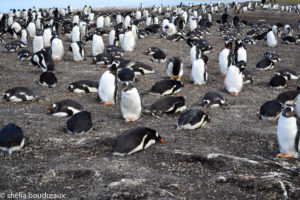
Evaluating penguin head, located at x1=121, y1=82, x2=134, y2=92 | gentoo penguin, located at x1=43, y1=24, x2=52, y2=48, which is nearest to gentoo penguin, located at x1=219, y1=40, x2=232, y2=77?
penguin head, located at x1=121, y1=82, x2=134, y2=92

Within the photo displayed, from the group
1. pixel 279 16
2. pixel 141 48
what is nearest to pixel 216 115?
pixel 141 48

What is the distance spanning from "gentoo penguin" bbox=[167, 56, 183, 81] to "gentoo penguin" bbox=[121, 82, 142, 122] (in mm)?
3396

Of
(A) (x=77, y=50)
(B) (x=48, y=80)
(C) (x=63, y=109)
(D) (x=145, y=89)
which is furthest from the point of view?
(A) (x=77, y=50)

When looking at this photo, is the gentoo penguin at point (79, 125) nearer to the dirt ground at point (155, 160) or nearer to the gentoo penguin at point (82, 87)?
the dirt ground at point (155, 160)

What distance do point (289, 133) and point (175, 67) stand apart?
5452 mm

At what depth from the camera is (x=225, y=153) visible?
17.3 ft

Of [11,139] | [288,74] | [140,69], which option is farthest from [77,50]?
[11,139]

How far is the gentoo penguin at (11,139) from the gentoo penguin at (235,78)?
5602 mm

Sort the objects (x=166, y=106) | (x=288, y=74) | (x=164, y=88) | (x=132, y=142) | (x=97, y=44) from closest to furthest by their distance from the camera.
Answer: (x=132, y=142) → (x=166, y=106) → (x=164, y=88) → (x=288, y=74) → (x=97, y=44)

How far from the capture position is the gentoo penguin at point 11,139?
209 inches

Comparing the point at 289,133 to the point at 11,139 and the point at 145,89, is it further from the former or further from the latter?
the point at 145,89

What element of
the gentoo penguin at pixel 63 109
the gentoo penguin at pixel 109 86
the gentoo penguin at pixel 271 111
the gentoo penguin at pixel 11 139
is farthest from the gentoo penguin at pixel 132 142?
the gentoo penguin at pixel 109 86

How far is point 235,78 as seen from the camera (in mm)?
9148

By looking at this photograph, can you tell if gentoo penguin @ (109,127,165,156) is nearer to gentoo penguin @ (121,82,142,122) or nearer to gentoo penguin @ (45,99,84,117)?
gentoo penguin @ (121,82,142,122)
